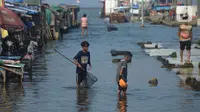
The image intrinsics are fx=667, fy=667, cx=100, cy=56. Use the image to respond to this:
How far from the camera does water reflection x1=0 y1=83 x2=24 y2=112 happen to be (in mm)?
13484

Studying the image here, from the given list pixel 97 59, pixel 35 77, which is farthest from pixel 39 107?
pixel 97 59

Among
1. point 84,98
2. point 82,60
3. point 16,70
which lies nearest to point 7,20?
point 16,70

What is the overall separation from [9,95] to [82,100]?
1.83 m

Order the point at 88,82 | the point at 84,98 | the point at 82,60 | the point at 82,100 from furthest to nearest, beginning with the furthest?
the point at 88,82 → the point at 82,60 → the point at 84,98 → the point at 82,100

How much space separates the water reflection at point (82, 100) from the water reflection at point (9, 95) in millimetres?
1345

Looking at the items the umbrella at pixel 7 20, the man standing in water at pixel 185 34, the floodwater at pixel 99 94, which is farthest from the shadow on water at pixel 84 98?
the man standing in water at pixel 185 34

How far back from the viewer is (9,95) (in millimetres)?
15406

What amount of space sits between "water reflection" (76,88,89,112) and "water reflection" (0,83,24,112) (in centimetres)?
134

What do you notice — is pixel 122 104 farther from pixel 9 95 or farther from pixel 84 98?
pixel 9 95

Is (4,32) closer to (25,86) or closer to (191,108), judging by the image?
(25,86)

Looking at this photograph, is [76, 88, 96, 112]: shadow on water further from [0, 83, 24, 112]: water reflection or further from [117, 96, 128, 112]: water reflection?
[0, 83, 24, 112]: water reflection

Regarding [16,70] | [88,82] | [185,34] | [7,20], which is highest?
[7,20]

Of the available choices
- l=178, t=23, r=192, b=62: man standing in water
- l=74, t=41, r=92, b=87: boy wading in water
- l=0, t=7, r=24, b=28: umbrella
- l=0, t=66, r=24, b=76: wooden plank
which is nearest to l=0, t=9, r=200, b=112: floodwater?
l=0, t=66, r=24, b=76: wooden plank

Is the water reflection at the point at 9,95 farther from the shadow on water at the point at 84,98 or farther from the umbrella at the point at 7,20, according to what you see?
the umbrella at the point at 7,20
